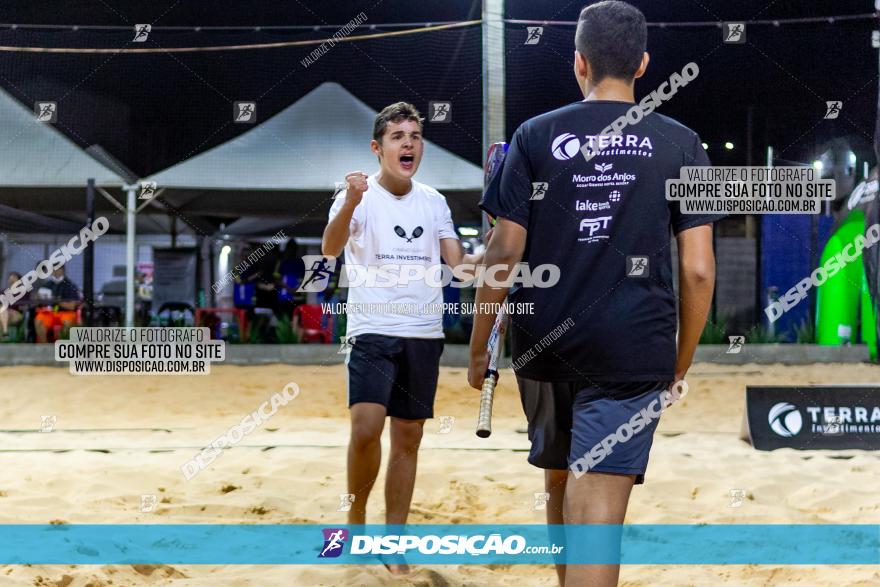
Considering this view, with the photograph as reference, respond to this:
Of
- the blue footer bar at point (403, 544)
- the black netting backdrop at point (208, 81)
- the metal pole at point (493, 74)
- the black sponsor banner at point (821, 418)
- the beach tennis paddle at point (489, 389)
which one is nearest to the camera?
the beach tennis paddle at point (489, 389)

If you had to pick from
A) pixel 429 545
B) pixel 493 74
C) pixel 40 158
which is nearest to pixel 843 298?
pixel 493 74

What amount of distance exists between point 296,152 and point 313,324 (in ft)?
6.69

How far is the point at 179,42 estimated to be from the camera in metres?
10.9

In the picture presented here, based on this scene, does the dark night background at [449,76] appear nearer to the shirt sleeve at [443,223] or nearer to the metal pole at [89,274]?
the metal pole at [89,274]

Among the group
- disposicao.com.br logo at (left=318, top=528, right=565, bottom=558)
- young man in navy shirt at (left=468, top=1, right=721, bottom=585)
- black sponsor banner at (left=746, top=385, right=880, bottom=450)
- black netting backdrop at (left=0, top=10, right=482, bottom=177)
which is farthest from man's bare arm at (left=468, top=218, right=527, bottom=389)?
black netting backdrop at (left=0, top=10, right=482, bottom=177)

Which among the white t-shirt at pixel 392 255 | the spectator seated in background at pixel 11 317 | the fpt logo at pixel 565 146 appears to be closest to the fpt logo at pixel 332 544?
the white t-shirt at pixel 392 255

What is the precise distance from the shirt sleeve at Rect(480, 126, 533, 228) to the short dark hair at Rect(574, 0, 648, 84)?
0.24m

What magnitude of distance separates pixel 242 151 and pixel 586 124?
873 cm

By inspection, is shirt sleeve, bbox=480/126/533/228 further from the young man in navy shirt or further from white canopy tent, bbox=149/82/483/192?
white canopy tent, bbox=149/82/483/192

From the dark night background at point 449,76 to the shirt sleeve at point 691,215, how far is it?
7.60 m

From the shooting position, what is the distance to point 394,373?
295 cm

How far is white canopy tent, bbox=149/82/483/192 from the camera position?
983 centimetres

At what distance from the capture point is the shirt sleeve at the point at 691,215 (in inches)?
75.1

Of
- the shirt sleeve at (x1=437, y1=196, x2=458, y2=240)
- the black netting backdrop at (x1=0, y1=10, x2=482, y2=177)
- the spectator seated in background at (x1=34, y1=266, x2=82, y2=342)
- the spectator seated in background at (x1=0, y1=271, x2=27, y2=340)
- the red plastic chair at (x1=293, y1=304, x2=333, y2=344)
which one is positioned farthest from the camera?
the red plastic chair at (x1=293, y1=304, x2=333, y2=344)
